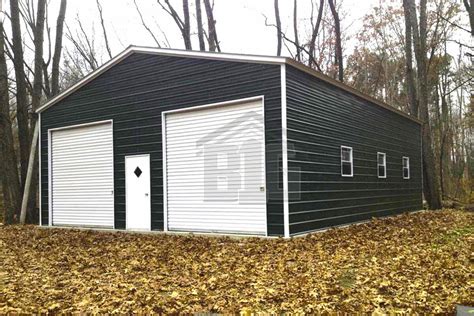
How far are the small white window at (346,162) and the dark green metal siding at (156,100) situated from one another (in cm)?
325

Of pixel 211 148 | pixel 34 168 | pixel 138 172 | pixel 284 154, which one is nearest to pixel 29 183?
pixel 34 168

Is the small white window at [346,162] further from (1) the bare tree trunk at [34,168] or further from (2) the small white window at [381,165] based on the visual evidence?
(1) the bare tree trunk at [34,168]

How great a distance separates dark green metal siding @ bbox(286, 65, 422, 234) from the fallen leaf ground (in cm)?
89

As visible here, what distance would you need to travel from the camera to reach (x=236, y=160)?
9.95m

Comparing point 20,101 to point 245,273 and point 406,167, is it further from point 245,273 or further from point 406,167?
point 406,167

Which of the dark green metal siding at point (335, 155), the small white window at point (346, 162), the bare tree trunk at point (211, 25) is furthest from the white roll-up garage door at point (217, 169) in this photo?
the bare tree trunk at point (211, 25)

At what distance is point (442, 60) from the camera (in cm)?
2595

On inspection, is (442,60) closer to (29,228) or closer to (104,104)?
(104,104)

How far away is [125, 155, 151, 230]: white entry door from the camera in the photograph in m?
11.3

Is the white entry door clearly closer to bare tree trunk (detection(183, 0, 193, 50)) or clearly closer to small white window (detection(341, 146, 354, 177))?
small white window (detection(341, 146, 354, 177))

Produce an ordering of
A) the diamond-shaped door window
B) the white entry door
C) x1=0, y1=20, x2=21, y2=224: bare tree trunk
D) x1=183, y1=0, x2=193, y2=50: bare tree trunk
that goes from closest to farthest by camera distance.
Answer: the white entry door
the diamond-shaped door window
x1=0, y1=20, x2=21, y2=224: bare tree trunk
x1=183, y1=0, x2=193, y2=50: bare tree trunk

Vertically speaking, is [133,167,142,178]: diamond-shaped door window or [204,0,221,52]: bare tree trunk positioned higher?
[204,0,221,52]: bare tree trunk

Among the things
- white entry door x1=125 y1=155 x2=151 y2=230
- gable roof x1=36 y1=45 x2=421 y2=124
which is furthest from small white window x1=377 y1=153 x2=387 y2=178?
white entry door x1=125 y1=155 x2=151 y2=230

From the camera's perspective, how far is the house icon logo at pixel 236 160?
9.53 m
